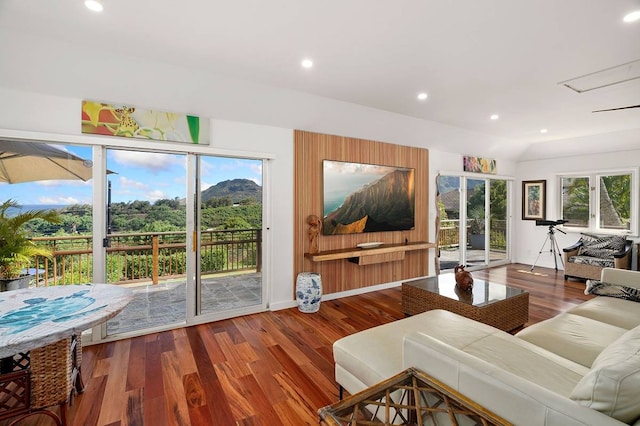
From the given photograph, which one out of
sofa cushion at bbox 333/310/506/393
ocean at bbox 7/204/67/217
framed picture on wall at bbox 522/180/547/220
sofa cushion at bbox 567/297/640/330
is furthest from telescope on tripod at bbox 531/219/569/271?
ocean at bbox 7/204/67/217

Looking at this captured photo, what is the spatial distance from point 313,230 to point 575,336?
9.41ft

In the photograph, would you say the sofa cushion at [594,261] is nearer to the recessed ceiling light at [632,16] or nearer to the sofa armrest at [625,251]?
the sofa armrest at [625,251]

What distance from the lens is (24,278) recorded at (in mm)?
2627

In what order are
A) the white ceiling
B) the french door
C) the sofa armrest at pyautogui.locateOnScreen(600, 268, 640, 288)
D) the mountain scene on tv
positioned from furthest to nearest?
the french door → the mountain scene on tv → the sofa armrest at pyautogui.locateOnScreen(600, 268, 640, 288) → the white ceiling

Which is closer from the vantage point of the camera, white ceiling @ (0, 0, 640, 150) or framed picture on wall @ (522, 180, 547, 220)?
white ceiling @ (0, 0, 640, 150)

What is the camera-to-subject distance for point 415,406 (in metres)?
1.17

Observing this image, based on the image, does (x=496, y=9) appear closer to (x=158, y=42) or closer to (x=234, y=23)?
(x=234, y=23)

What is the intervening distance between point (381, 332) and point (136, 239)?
4.06 m

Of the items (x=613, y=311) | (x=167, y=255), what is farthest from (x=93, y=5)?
(x=613, y=311)

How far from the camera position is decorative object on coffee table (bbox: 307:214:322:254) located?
4074 mm

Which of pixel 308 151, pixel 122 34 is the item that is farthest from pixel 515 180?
pixel 122 34

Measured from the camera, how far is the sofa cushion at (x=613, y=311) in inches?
90.5

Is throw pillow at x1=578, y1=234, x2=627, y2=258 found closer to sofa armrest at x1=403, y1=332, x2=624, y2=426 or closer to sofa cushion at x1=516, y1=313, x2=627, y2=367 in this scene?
sofa cushion at x1=516, y1=313, x2=627, y2=367

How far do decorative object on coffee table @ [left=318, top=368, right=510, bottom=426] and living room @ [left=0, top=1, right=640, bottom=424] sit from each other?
2328 millimetres
